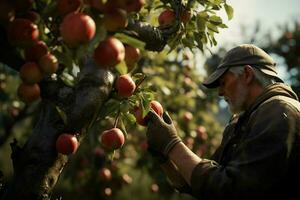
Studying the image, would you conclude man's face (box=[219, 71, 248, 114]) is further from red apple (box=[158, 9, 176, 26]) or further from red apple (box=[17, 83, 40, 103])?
red apple (box=[17, 83, 40, 103])

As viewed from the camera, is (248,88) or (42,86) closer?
(42,86)

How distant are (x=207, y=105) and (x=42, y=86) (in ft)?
19.7

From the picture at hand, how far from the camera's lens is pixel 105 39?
1.72m

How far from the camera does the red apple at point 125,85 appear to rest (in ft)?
7.73

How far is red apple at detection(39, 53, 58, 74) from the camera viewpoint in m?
1.76

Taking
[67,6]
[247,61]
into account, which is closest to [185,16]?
[247,61]

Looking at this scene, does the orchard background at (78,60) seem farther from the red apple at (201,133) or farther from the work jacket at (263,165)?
the red apple at (201,133)

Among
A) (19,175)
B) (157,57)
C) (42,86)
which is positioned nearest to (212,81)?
(42,86)

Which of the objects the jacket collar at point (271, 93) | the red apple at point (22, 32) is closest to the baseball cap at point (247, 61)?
the jacket collar at point (271, 93)

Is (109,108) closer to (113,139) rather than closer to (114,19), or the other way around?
(113,139)

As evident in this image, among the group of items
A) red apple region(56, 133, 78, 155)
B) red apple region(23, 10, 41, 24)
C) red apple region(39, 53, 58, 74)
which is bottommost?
red apple region(56, 133, 78, 155)

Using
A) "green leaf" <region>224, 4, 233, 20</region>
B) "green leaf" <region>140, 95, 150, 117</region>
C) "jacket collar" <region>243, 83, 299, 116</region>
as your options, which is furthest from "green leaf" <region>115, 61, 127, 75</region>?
"green leaf" <region>224, 4, 233, 20</region>

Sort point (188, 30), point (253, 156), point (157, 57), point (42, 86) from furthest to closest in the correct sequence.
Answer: point (157, 57)
point (188, 30)
point (42, 86)
point (253, 156)

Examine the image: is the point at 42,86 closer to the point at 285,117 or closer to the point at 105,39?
the point at 105,39
